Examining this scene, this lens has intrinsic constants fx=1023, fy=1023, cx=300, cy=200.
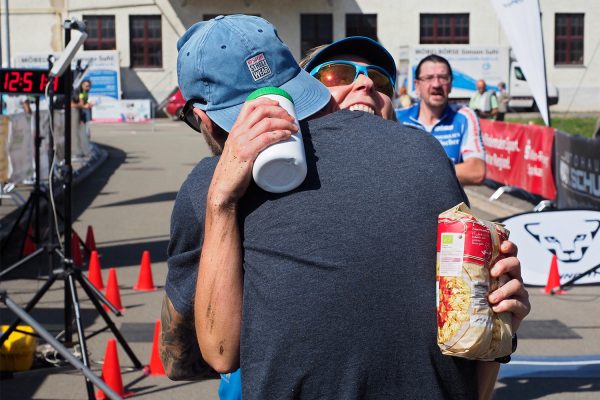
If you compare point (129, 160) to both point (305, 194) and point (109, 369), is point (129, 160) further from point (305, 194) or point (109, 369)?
point (305, 194)

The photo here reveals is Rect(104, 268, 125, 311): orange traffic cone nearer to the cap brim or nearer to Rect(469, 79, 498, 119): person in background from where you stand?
the cap brim

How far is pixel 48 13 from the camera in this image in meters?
51.4

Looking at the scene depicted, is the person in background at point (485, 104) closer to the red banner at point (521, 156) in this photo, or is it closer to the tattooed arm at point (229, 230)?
the red banner at point (521, 156)

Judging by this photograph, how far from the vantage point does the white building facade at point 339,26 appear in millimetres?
52781

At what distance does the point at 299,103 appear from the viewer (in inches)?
90.4

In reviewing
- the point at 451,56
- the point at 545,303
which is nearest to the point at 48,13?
the point at 451,56

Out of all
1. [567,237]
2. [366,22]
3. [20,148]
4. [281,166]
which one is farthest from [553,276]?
[366,22]

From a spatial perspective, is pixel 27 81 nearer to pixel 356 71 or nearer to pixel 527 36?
pixel 527 36

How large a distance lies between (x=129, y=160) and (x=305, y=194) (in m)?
25.0

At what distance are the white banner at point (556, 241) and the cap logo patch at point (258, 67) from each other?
513cm

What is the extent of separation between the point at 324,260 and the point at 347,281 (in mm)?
63

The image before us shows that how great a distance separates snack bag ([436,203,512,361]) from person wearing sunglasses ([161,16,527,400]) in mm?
41

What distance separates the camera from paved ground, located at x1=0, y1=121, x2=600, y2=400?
260 inches

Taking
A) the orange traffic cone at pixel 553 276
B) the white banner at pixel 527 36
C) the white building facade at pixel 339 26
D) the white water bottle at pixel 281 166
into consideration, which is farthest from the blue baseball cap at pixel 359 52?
the white building facade at pixel 339 26
